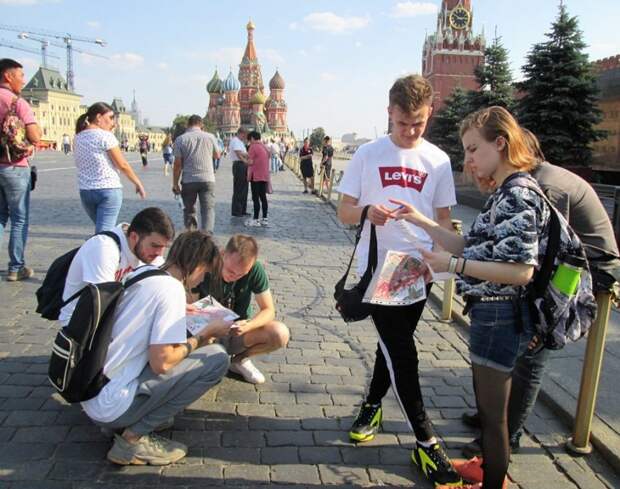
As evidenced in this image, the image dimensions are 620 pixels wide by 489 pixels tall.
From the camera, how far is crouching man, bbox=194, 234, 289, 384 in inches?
147

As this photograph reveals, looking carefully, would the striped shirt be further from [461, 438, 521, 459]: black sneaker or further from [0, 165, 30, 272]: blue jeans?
[461, 438, 521, 459]: black sneaker

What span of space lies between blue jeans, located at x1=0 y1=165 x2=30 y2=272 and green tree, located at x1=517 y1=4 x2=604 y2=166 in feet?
50.3

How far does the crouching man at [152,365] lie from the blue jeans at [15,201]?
3949 millimetres

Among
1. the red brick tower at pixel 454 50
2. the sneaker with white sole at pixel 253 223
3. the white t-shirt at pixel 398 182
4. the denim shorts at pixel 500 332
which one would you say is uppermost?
the red brick tower at pixel 454 50

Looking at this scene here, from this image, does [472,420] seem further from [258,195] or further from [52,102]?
[52,102]

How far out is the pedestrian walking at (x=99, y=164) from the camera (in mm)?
6379

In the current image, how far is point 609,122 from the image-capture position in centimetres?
1884

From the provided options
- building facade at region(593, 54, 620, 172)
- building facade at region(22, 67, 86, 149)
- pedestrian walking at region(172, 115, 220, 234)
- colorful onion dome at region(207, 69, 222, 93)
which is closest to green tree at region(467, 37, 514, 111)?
building facade at region(593, 54, 620, 172)

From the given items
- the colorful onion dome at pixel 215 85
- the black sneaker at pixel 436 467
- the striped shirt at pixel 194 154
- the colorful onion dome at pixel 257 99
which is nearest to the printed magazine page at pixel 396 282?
the black sneaker at pixel 436 467

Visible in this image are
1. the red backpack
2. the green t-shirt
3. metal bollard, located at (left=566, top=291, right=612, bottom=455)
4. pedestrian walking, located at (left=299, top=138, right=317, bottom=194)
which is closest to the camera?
metal bollard, located at (left=566, top=291, right=612, bottom=455)

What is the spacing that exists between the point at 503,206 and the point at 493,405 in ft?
3.10

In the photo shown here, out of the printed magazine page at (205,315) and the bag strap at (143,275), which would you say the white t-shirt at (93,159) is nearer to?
the printed magazine page at (205,315)

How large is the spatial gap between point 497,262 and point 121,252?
239 centimetres

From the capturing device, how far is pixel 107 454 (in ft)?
10.3
